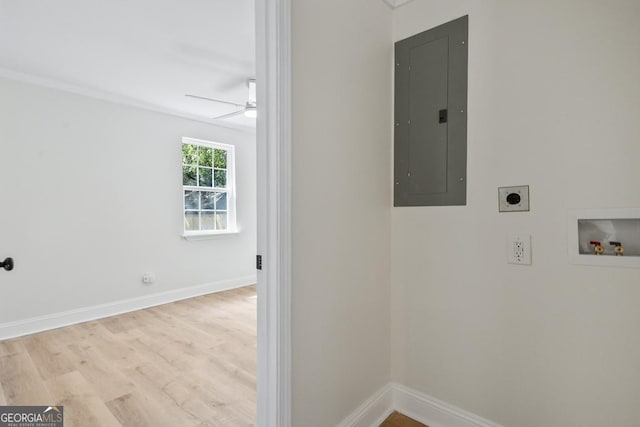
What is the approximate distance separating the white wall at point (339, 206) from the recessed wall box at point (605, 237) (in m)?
0.85

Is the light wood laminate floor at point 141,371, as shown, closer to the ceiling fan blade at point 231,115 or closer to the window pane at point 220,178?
the window pane at point 220,178

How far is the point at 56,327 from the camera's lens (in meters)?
3.14

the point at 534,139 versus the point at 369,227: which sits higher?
the point at 534,139

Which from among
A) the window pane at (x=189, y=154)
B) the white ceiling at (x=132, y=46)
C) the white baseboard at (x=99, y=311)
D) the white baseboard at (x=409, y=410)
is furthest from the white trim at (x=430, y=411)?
the window pane at (x=189, y=154)

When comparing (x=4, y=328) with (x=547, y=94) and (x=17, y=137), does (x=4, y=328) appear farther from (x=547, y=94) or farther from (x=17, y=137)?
(x=547, y=94)

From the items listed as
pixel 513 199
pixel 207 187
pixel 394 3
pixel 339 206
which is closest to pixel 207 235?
pixel 207 187

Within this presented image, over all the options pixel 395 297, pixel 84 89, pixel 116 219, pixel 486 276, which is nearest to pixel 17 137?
pixel 84 89

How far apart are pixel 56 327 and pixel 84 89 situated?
248 cm

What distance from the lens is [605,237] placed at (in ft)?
4.00

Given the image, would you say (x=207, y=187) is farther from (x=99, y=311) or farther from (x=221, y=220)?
(x=99, y=311)

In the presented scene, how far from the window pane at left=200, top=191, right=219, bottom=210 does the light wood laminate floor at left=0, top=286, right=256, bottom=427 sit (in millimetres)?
1635

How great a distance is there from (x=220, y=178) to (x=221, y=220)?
0.63 metres

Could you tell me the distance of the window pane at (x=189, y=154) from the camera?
13.7 feet

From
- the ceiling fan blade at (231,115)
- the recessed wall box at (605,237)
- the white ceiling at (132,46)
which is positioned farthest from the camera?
the ceiling fan blade at (231,115)
